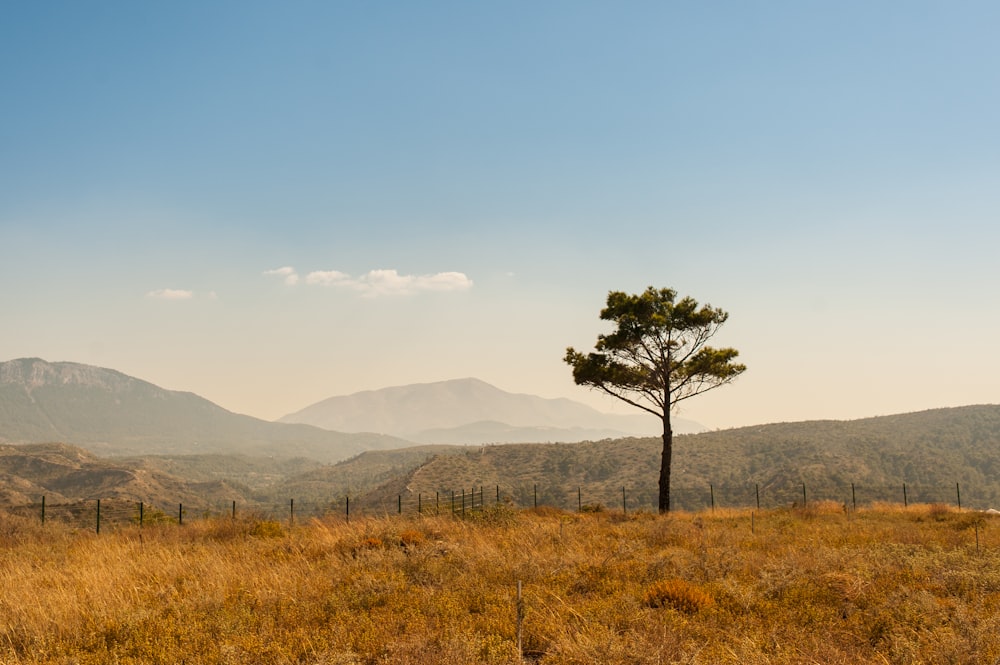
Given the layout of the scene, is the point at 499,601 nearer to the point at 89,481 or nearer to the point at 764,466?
the point at 764,466

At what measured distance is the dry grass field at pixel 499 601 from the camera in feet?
26.4

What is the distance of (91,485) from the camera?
120 metres

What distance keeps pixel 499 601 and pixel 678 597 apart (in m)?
3.08

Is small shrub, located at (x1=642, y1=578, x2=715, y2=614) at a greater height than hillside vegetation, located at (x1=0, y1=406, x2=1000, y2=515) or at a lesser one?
greater

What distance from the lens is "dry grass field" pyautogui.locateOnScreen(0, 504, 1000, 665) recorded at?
8039 millimetres

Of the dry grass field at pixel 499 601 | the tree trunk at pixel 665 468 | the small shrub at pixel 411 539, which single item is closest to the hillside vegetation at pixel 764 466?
the tree trunk at pixel 665 468

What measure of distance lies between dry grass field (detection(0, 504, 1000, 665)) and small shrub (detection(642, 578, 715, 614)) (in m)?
0.03

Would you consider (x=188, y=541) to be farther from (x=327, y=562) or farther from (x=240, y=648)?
(x=240, y=648)

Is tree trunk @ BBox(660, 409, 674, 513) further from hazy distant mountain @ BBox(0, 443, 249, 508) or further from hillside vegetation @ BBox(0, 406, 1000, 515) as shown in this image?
hazy distant mountain @ BBox(0, 443, 249, 508)

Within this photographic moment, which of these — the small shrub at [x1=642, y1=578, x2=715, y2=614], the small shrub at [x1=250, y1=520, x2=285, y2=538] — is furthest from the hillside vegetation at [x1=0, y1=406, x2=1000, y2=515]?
the small shrub at [x1=642, y1=578, x2=715, y2=614]

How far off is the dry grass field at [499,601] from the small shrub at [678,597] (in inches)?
1.0

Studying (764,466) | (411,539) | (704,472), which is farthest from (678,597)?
(764,466)

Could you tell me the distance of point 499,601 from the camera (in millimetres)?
10148

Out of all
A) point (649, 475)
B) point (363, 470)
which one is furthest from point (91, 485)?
point (649, 475)
